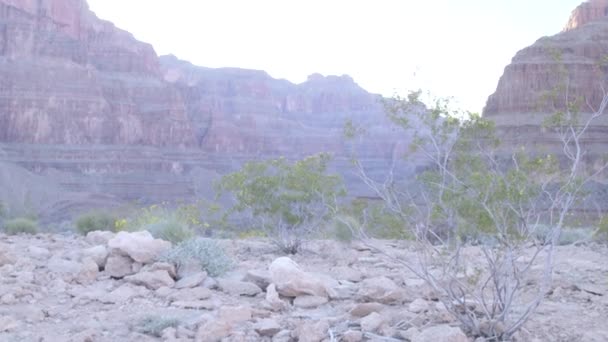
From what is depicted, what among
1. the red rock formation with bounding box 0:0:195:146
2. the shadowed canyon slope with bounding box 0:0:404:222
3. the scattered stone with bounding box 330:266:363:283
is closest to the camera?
the scattered stone with bounding box 330:266:363:283

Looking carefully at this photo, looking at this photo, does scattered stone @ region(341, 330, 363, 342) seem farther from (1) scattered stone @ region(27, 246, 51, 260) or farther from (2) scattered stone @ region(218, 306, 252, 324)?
(1) scattered stone @ region(27, 246, 51, 260)

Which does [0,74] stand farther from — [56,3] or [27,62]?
[56,3]

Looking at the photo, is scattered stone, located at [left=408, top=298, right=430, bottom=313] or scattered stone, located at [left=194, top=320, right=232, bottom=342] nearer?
scattered stone, located at [left=194, top=320, right=232, bottom=342]

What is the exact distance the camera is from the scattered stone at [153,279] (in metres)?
8.80

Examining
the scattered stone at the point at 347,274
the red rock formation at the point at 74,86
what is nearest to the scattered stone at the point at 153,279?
the scattered stone at the point at 347,274

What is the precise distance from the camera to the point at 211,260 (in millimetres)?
9758

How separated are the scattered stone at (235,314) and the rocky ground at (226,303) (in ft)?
0.03

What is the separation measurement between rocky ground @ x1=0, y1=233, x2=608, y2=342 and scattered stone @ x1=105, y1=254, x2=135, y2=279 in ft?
0.04

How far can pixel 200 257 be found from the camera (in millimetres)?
9719

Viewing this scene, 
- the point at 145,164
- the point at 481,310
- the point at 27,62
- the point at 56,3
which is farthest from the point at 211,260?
the point at 56,3

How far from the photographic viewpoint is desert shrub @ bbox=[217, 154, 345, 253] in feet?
49.5

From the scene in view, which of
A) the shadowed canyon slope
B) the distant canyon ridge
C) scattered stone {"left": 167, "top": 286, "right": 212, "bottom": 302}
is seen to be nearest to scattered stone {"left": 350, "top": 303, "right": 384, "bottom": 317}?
scattered stone {"left": 167, "top": 286, "right": 212, "bottom": 302}

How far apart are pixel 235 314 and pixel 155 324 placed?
0.75 metres

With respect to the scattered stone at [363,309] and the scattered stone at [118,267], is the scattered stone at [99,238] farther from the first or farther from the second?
the scattered stone at [363,309]
